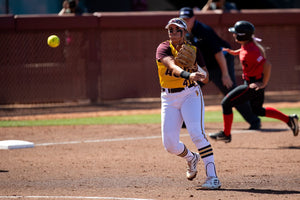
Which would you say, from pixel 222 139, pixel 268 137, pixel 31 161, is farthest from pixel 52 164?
pixel 268 137

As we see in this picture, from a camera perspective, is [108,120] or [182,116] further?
[108,120]

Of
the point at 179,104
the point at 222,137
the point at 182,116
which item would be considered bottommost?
the point at 222,137

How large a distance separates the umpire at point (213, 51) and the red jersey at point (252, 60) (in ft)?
1.69

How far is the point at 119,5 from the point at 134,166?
13637mm

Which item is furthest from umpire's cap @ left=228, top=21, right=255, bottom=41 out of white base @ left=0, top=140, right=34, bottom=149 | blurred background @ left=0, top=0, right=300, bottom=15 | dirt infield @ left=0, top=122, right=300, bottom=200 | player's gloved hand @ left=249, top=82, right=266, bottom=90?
blurred background @ left=0, top=0, right=300, bottom=15

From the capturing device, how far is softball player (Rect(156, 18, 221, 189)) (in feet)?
21.0

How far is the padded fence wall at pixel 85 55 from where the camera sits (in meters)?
15.4

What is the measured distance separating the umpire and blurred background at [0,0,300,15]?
755 cm

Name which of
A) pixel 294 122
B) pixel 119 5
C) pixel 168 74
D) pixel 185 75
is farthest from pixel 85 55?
pixel 185 75

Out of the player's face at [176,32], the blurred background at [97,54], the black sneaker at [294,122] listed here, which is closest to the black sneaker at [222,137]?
the black sneaker at [294,122]

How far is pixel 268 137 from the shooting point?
33.8 ft

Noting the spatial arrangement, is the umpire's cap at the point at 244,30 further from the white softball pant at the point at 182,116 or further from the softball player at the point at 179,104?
the white softball pant at the point at 182,116

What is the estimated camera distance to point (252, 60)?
29.3 ft

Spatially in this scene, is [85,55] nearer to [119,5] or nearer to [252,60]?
[119,5]
